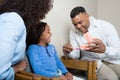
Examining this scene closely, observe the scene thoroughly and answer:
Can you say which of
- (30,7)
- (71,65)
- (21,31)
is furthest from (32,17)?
(71,65)

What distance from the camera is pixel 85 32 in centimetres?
200

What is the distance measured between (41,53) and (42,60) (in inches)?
2.1

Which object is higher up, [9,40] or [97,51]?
[9,40]

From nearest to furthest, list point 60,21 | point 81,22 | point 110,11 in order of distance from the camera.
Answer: point 81,22 < point 60,21 < point 110,11

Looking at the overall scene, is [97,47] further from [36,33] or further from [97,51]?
[36,33]

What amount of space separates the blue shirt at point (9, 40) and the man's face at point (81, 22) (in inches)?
41.5

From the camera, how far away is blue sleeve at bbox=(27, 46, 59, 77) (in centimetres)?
144

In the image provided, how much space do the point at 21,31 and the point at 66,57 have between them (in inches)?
45.3

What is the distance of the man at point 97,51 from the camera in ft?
6.10

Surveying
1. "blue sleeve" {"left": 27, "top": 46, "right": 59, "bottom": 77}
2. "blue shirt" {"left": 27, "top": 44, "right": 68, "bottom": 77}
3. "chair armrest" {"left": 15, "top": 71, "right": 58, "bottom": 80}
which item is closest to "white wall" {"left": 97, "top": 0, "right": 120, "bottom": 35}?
"blue shirt" {"left": 27, "top": 44, "right": 68, "bottom": 77}

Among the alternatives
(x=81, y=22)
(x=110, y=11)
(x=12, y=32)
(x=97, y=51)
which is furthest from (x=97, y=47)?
(x=110, y=11)

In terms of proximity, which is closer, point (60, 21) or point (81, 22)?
point (81, 22)

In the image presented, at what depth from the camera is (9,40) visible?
865 millimetres

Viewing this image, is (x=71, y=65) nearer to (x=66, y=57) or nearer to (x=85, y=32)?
(x=66, y=57)
